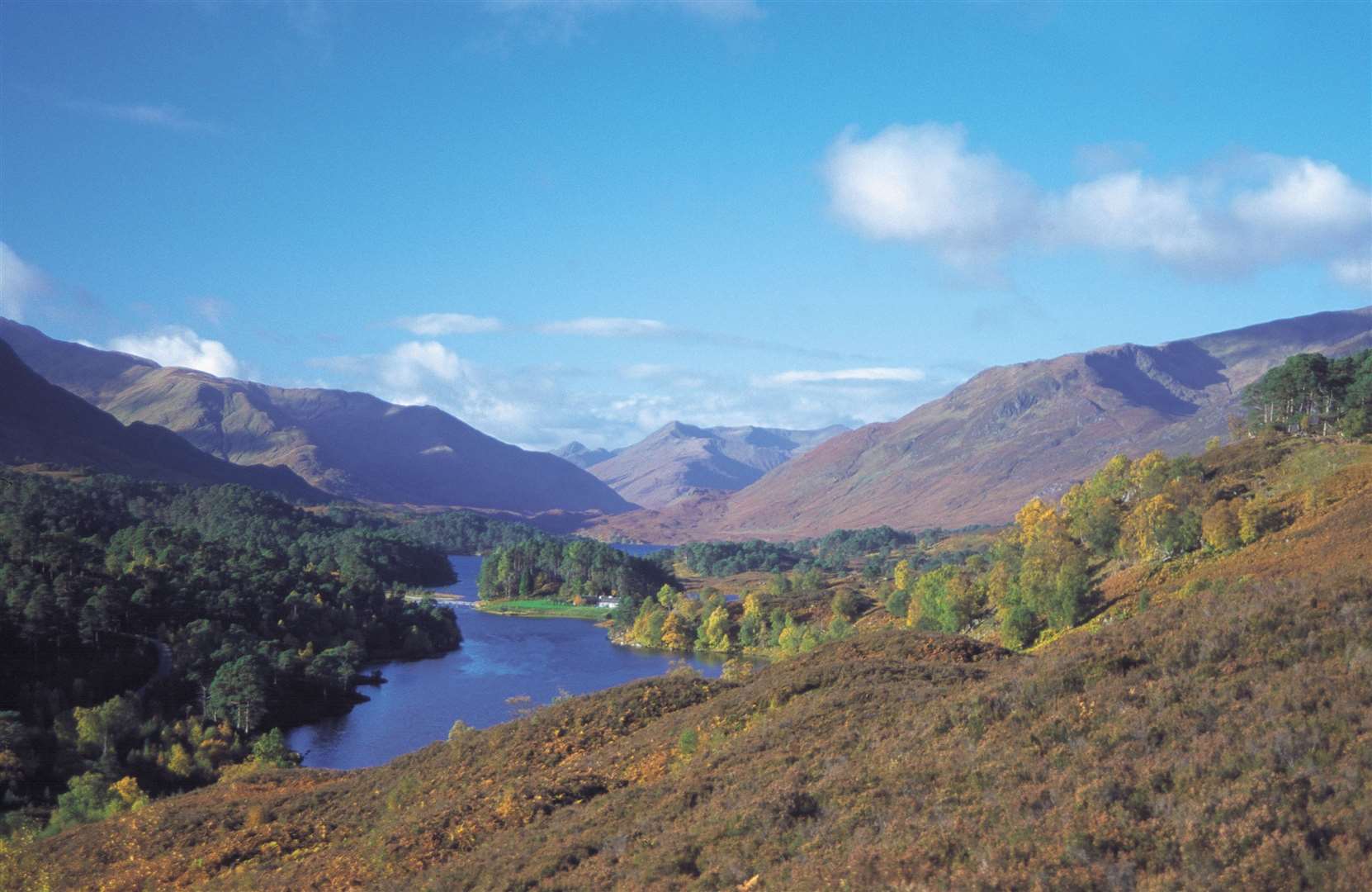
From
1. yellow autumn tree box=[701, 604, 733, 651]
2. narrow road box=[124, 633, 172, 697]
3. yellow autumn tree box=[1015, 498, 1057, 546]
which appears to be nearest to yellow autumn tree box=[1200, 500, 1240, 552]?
yellow autumn tree box=[1015, 498, 1057, 546]

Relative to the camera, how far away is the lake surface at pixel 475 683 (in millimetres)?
83688

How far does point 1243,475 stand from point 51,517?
15107cm

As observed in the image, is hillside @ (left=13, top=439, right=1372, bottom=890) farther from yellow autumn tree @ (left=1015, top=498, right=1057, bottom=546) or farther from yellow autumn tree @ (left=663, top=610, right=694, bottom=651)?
yellow autumn tree @ (left=663, top=610, right=694, bottom=651)

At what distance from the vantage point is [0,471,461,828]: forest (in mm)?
66938

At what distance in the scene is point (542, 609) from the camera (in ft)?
608

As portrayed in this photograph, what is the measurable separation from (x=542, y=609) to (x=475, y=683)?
245 ft

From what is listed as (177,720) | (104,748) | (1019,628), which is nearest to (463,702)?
(177,720)

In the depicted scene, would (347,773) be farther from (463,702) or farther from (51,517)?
(51,517)

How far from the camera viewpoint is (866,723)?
78.3 ft

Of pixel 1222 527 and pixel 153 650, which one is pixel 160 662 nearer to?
pixel 153 650

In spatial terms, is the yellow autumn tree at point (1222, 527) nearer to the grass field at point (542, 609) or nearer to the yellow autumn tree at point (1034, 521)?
the yellow autumn tree at point (1034, 521)

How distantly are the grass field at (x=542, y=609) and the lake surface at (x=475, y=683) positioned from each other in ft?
38.6

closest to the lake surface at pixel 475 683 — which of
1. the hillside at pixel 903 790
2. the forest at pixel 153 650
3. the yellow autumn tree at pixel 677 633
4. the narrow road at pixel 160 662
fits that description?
the yellow autumn tree at pixel 677 633

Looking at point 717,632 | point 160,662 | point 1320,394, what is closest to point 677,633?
point 717,632
